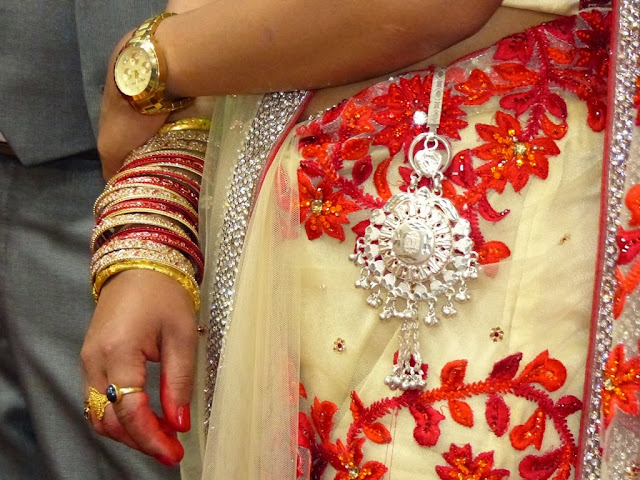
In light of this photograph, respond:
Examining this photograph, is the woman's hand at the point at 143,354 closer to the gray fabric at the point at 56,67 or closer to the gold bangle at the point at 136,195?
the gold bangle at the point at 136,195

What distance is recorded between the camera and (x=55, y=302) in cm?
126

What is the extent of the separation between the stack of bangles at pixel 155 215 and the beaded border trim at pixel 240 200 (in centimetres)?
3

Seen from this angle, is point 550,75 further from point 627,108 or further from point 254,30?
point 254,30

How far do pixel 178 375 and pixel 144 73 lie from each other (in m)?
0.27

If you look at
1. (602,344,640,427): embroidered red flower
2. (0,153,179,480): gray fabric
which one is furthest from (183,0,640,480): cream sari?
(0,153,179,480): gray fabric

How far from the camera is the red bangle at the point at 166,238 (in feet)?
2.31

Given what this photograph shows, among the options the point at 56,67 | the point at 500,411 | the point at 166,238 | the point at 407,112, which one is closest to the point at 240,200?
the point at 166,238

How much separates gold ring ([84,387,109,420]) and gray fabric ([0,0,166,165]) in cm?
54

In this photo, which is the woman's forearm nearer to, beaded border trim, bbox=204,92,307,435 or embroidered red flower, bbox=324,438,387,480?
beaded border trim, bbox=204,92,307,435

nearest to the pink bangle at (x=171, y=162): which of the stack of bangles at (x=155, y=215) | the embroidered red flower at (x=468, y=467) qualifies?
the stack of bangles at (x=155, y=215)

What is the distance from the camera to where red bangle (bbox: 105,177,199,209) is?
730 mm

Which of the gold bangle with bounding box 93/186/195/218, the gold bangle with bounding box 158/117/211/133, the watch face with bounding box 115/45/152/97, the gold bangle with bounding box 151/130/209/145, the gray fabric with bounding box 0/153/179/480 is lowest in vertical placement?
the gray fabric with bounding box 0/153/179/480

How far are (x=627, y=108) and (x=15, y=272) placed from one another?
101cm

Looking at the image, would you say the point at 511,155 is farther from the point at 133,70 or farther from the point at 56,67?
the point at 56,67
